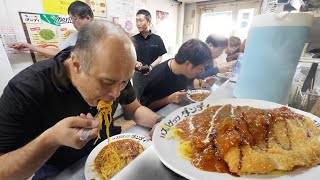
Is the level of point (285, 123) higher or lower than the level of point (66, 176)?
A: higher

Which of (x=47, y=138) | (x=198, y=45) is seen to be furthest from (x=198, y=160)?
(x=198, y=45)

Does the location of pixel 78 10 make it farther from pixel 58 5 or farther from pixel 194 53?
pixel 194 53

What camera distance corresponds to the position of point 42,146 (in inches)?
35.1

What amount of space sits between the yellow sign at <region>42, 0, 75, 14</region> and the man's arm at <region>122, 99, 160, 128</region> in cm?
226

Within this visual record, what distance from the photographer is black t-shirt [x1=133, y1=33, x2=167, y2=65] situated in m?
3.74

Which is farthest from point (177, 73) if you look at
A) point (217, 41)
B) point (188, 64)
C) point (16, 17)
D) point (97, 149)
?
point (16, 17)

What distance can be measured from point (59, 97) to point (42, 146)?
1.17 ft

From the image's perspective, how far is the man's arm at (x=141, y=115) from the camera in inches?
54.9

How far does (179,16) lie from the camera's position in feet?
19.3

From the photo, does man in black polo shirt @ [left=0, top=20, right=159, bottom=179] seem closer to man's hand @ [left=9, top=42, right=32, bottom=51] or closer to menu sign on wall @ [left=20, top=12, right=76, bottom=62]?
man's hand @ [left=9, top=42, right=32, bottom=51]

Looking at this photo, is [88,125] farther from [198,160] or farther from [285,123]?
[285,123]

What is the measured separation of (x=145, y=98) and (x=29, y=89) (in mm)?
1379

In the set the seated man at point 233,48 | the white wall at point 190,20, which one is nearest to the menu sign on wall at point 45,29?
the seated man at point 233,48

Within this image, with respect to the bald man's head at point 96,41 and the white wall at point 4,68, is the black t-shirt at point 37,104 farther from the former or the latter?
the white wall at point 4,68
